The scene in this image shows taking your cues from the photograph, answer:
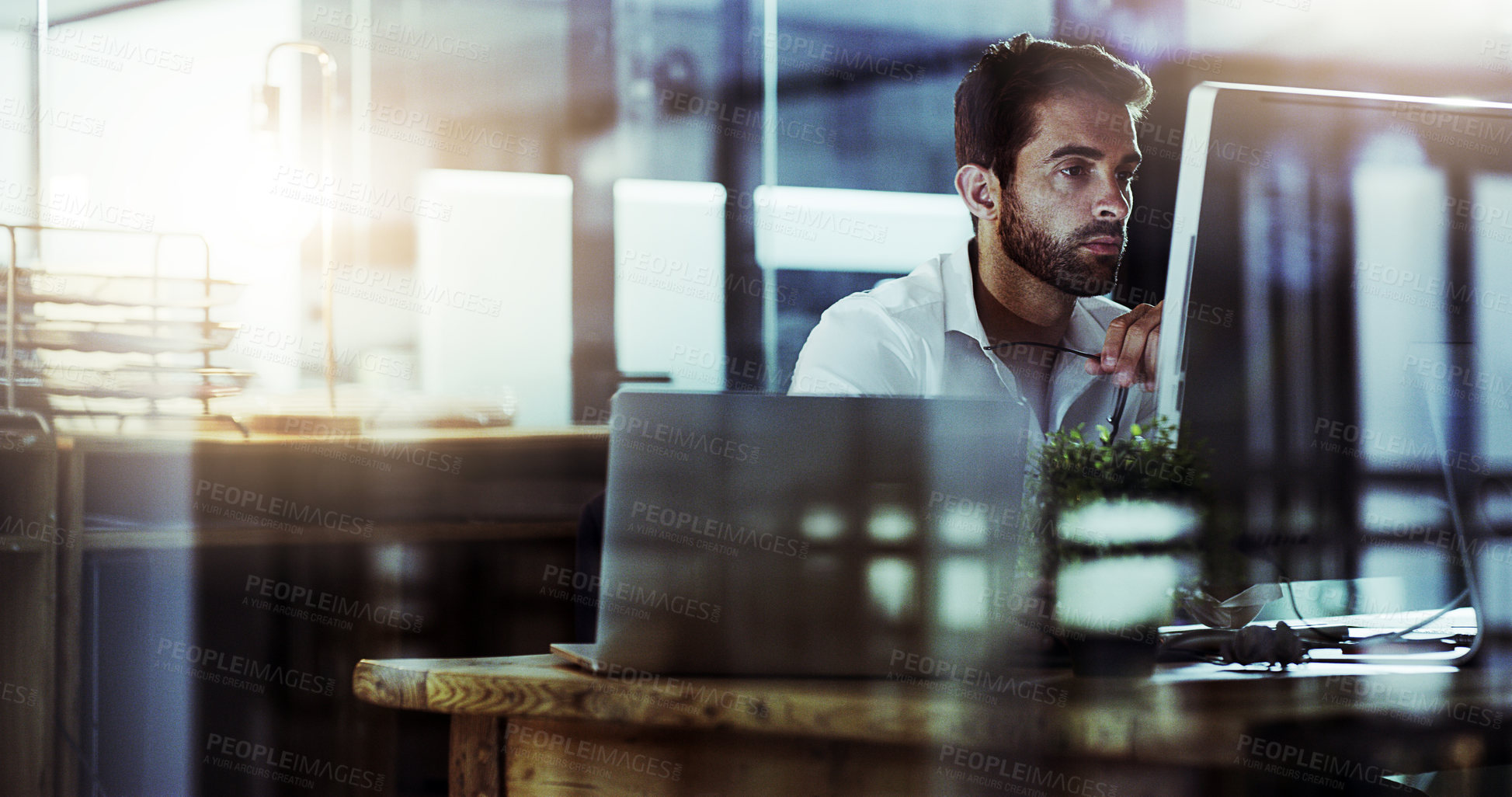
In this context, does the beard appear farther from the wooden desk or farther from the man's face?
the wooden desk

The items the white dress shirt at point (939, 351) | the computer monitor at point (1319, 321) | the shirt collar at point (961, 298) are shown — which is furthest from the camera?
the shirt collar at point (961, 298)

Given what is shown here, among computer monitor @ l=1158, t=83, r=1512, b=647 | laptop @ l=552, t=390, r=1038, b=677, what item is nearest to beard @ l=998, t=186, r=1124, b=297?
computer monitor @ l=1158, t=83, r=1512, b=647

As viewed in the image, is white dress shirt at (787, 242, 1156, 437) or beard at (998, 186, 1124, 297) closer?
white dress shirt at (787, 242, 1156, 437)

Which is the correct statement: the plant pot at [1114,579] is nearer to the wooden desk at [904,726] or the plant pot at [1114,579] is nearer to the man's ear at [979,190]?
the wooden desk at [904,726]

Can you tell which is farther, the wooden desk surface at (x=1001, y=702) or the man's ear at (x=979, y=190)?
the man's ear at (x=979, y=190)

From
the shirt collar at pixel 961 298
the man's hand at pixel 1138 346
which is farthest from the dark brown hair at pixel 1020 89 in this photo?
the man's hand at pixel 1138 346

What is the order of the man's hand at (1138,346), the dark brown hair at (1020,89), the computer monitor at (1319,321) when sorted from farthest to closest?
the dark brown hair at (1020,89) → the man's hand at (1138,346) → the computer monitor at (1319,321)

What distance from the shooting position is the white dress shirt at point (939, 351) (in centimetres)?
177

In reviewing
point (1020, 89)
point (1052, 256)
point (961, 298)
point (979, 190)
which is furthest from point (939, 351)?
point (1020, 89)

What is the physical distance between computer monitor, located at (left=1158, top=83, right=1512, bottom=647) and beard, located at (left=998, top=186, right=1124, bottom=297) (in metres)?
1.01

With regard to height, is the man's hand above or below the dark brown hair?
below

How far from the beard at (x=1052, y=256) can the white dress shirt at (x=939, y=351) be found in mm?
63

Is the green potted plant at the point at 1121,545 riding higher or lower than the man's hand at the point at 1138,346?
lower

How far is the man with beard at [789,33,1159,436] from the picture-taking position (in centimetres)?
185
